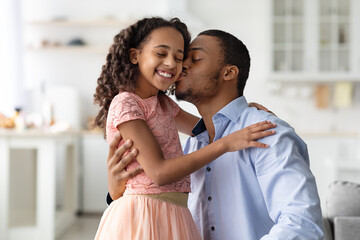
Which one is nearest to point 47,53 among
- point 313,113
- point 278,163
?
point 313,113

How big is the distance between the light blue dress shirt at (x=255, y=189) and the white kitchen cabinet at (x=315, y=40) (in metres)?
4.53

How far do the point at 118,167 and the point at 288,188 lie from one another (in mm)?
520

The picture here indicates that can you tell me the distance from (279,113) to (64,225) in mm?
2928

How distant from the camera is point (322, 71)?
6.21m

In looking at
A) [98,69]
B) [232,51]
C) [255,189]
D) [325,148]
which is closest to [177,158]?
[255,189]

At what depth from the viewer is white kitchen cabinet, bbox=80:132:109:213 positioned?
19.9 ft

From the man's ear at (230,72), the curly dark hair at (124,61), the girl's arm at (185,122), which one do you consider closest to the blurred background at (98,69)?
the girl's arm at (185,122)

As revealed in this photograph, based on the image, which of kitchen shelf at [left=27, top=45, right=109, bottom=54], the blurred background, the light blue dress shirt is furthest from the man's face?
kitchen shelf at [left=27, top=45, right=109, bottom=54]

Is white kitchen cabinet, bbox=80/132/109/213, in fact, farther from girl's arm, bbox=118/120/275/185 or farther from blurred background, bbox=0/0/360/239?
girl's arm, bbox=118/120/275/185

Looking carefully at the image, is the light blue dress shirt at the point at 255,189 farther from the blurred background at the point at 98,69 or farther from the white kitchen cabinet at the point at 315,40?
the white kitchen cabinet at the point at 315,40

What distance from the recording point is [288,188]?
4.53ft

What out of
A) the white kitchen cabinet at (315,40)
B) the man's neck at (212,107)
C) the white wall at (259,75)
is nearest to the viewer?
the man's neck at (212,107)

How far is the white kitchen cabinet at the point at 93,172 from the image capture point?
6.05 m

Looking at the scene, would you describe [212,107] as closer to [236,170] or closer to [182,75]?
[182,75]
